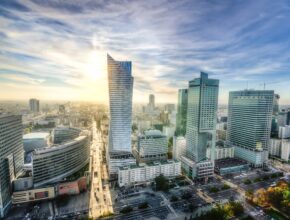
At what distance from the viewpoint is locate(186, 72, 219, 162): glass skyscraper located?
59719mm

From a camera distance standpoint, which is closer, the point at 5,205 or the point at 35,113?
the point at 5,205

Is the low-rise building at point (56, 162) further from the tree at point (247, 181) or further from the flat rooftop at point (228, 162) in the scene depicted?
the tree at point (247, 181)

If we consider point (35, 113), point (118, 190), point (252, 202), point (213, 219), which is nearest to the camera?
point (213, 219)

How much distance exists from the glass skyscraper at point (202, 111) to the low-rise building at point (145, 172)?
9.50 m

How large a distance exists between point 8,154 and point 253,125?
277ft

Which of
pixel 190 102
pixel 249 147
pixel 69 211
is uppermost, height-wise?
pixel 190 102

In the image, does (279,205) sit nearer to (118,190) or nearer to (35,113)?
(118,190)

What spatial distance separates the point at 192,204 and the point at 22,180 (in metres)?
44.0

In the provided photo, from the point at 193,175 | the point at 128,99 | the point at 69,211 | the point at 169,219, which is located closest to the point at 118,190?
the point at 69,211

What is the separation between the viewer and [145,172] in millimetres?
55656

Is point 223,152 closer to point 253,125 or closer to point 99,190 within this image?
point 253,125

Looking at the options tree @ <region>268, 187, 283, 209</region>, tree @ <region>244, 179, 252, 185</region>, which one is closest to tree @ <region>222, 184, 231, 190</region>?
tree @ <region>244, 179, 252, 185</region>

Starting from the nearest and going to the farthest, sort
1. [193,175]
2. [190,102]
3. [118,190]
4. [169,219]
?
[169,219], [118,190], [193,175], [190,102]

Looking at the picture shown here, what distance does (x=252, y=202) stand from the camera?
45.0 m
